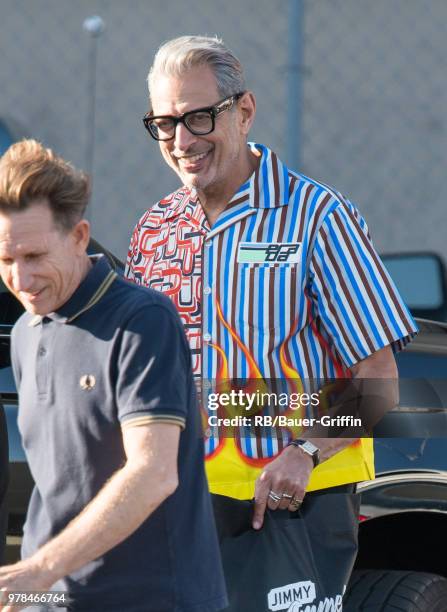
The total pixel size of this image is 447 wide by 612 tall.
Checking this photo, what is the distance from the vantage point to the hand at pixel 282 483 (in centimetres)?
246

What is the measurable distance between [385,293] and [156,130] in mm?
568

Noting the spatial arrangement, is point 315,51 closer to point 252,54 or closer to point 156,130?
point 252,54

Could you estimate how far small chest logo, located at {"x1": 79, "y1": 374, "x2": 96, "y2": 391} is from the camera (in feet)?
6.27

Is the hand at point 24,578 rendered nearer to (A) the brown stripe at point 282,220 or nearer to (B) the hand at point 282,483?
(B) the hand at point 282,483

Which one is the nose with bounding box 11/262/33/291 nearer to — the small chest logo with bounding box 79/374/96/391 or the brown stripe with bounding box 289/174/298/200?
the small chest logo with bounding box 79/374/96/391

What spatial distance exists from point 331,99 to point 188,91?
19.5 ft

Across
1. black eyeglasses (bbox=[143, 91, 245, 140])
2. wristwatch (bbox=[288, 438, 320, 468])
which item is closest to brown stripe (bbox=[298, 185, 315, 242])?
black eyeglasses (bbox=[143, 91, 245, 140])

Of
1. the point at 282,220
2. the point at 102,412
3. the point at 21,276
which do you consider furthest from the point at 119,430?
the point at 282,220

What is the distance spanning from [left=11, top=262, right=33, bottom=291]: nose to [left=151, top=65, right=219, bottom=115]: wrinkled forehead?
725mm

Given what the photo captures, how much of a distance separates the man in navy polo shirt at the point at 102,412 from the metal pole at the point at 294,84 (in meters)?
2.68

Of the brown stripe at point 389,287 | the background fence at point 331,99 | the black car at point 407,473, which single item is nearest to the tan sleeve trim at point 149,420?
the brown stripe at point 389,287

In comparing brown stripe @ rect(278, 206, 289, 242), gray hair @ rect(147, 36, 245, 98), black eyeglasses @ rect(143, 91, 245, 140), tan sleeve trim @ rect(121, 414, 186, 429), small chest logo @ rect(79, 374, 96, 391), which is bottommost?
tan sleeve trim @ rect(121, 414, 186, 429)

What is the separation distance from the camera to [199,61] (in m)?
2.58

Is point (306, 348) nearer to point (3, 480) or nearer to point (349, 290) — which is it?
point (349, 290)
